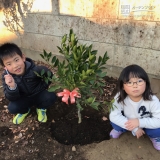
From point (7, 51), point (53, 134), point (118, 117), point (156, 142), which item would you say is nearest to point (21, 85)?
point (7, 51)

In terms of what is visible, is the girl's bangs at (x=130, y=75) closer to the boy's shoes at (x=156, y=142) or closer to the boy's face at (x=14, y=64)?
the boy's shoes at (x=156, y=142)

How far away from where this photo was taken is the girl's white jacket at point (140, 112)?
2119 millimetres

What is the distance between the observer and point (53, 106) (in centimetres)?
306

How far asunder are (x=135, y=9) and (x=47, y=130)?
6.98ft

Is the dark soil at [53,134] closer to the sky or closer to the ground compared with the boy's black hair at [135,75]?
closer to the ground

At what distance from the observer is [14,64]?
7.77 feet

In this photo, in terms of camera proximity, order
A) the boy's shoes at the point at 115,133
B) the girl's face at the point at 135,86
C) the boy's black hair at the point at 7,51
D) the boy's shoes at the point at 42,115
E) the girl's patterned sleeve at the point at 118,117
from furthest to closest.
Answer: the boy's shoes at the point at 42,115 < the boy's shoes at the point at 115,133 < the boy's black hair at the point at 7,51 < the girl's patterned sleeve at the point at 118,117 < the girl's face at the point at 135,86

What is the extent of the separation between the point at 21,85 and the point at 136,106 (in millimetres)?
1464

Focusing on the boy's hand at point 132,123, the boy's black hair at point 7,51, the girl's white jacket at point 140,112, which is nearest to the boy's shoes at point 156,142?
the girl's white jacket at point 140,112

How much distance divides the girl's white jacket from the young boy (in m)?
1.02

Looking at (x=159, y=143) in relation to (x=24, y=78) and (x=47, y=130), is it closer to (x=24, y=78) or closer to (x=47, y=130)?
(x=47, y=130)

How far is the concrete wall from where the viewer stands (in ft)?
9.53

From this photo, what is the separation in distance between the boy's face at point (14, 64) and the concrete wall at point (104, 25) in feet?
4.77

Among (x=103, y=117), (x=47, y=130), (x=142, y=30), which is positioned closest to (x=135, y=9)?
(x=142, y=30)
